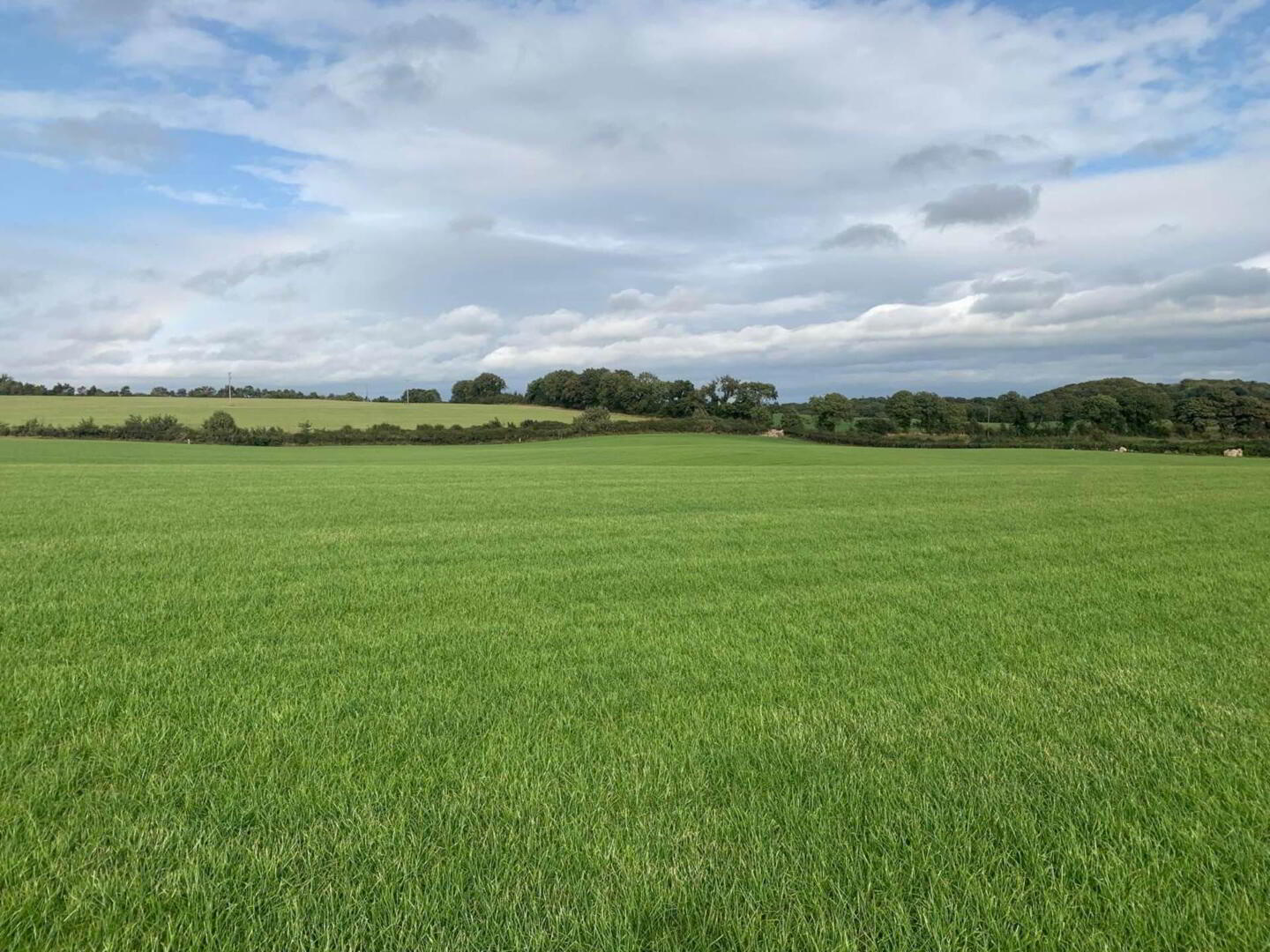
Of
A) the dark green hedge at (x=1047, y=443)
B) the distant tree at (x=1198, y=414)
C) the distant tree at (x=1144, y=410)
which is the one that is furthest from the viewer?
the distant tree at (x=1144, y=410)

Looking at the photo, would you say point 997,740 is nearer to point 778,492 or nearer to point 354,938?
point 354,938

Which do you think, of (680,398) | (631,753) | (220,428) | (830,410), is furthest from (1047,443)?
(220,428)

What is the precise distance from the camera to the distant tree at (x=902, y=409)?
3105 inches

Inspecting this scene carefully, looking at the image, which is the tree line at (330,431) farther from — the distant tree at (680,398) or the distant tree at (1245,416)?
the distant tree at (1245,416)

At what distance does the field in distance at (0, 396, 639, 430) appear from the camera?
79750 millimetres

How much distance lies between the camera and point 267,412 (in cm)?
8781

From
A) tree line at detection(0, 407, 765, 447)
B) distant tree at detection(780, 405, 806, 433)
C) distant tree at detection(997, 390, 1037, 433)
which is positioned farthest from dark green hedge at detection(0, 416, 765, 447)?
Answer: distant tree at detection(997, 390, 1037, 433)

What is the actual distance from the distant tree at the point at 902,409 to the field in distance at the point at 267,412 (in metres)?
30.7

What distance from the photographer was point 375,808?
383 centimetres

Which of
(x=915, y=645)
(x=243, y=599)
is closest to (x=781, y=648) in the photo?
(x=915, y=645)

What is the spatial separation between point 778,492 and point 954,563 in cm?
1048

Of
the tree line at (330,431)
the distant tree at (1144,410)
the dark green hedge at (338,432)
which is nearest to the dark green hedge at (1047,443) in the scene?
the distant tree at (1144,410)

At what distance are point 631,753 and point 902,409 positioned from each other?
8153cm

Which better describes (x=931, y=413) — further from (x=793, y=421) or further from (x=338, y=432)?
(x=338, y=432)
